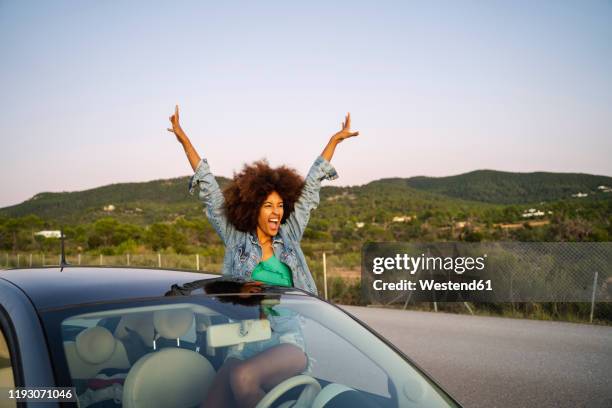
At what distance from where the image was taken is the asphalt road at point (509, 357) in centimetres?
582

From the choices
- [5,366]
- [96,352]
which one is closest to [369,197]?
[96,352]

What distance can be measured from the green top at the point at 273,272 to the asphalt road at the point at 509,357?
2.12 metres

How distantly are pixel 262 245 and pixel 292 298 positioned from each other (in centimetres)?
153

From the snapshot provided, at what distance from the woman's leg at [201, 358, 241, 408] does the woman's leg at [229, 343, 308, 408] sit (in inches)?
0.9

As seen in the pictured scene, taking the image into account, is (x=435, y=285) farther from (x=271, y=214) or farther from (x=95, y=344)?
(x=95, y=344)

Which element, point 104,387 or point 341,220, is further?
point 341,220

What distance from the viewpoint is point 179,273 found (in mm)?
2883

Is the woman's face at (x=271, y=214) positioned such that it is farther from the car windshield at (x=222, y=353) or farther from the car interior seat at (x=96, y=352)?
the car interior seat at (x=96, y=352)

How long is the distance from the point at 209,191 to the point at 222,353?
5.49 ft

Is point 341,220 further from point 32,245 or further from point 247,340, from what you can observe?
point 247,340

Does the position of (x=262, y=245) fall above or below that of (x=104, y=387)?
above

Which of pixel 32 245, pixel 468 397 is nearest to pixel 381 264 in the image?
pixel 468 397
